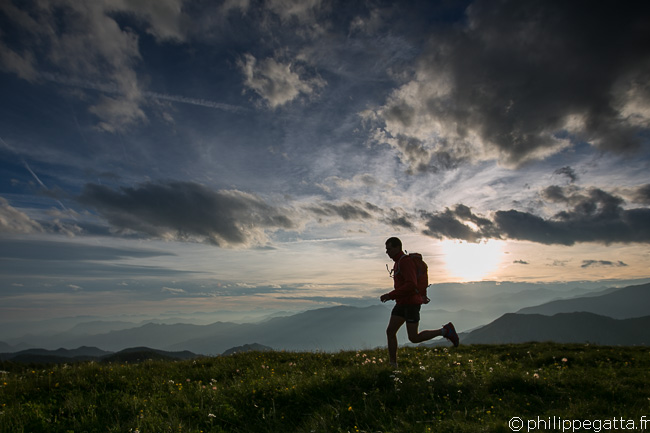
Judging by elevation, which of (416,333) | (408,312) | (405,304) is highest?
(405,304)

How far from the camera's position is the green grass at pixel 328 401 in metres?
5.41

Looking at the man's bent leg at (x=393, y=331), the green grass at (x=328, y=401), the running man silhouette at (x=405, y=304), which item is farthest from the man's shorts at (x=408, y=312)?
the green grass at (x=328, y=401)

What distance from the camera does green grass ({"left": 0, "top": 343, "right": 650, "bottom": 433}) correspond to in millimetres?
5410

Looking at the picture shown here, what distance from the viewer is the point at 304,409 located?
20.5ft

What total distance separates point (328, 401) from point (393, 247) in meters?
4.22

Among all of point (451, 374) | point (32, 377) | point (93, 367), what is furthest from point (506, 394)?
point (32, 377)

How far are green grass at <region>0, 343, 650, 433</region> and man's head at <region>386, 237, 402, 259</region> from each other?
9.53 ft

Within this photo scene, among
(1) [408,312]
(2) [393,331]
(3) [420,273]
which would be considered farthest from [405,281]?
(2) [393,331]

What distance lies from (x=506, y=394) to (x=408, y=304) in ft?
8.82

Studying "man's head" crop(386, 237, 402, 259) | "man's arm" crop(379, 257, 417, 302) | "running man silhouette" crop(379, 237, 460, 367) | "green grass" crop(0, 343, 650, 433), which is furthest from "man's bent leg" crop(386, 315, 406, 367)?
"man's head" crop(386, 237, 402, 259)

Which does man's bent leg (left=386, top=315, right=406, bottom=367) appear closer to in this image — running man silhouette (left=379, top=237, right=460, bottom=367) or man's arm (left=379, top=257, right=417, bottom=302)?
running man silhouette (left=379, top=237, right=460, bottom=367)

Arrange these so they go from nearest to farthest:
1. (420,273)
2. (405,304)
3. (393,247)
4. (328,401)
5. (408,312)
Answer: (328,401) < (408,312) < (405,304) < (420,273) < (393,247)

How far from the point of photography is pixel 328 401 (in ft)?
20.9

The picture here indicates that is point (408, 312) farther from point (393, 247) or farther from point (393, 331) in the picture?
point (393, 247)
